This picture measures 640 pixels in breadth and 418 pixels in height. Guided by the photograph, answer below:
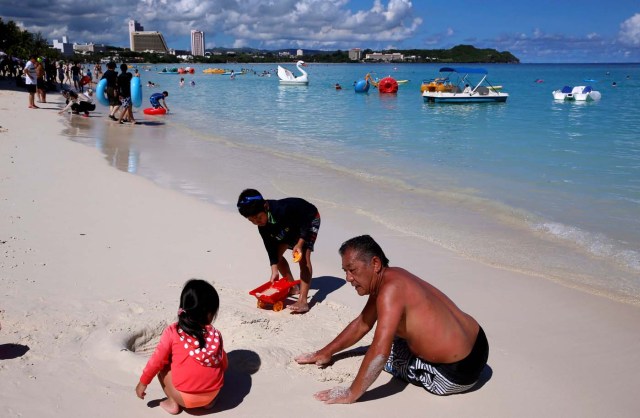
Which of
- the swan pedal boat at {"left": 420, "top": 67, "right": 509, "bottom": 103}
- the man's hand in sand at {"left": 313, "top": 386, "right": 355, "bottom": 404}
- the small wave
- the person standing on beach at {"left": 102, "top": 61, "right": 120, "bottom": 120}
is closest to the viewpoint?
the man's hand in sand at {"left": 313, "top": 386, "right": 355, "bottom": 404}

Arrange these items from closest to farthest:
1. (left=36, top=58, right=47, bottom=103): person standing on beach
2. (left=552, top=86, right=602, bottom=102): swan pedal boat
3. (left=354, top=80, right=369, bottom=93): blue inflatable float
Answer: (left=36, top=58, right=47, bottom=103): person standing on beach
(left=552, top=86, right=602, bottom=102): swan pedal boat
(left=354, top=80, right=369, bottom=93): blue inflatable float

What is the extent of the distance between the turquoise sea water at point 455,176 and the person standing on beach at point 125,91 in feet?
2.56

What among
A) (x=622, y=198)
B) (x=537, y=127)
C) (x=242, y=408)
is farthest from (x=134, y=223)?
(x=537, y=127)

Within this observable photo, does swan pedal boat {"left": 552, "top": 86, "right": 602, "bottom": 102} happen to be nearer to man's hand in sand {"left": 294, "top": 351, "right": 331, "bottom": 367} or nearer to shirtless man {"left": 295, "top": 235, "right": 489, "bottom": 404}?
shirtless man {"left": 295, "top": 235, "right": 489, "bottom": 404}

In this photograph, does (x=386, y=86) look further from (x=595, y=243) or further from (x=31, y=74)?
(x=595, y=243)

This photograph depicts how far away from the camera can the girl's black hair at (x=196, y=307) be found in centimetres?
286

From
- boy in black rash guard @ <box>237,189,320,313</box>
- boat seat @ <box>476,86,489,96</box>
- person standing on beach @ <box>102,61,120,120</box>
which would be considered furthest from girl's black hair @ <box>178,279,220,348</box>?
boat seat @ <box>476,86,489,96</box>

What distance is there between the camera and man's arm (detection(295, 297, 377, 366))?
11.4ft

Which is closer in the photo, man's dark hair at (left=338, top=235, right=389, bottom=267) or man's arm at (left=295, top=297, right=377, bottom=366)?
man's dark hair at (left=338, top=235, right=389, bottom=267)

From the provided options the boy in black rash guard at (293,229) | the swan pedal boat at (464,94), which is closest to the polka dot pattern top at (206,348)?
the boy in black rash guard at (293,229)

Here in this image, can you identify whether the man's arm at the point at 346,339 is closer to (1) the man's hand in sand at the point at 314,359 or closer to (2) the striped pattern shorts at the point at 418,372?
(1) the man's hand in sand at the point at 314,359

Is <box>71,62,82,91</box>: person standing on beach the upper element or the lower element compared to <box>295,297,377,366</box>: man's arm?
upper

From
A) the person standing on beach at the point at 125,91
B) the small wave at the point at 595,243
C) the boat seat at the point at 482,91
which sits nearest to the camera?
the small wave at the point at 595,243

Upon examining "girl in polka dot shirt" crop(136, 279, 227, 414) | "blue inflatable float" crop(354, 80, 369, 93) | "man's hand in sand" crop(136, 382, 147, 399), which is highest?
"blue inflatable float" crop(354, 80, 369, 93)
